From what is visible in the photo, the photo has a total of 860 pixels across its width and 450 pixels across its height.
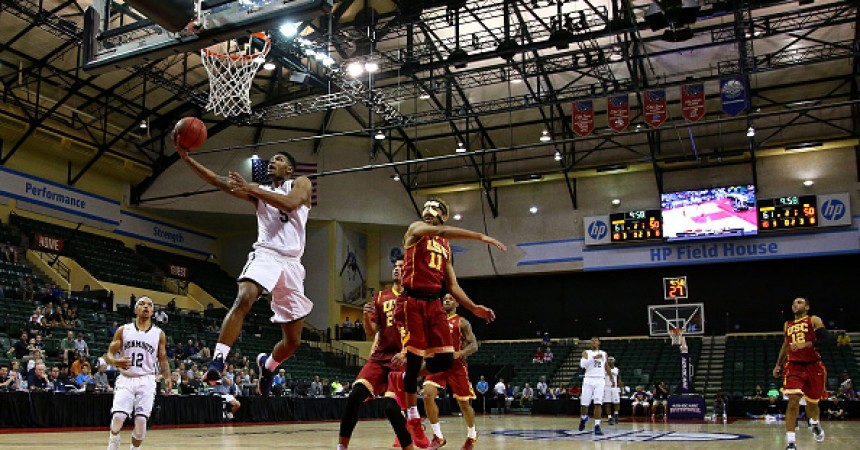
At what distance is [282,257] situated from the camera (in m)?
6.18

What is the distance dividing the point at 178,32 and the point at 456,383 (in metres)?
4.89

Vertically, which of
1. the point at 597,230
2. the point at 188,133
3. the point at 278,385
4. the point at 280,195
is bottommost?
the point at 278,385

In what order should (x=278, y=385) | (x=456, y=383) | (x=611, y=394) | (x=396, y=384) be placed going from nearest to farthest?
(x=396, y=384)
(x=456, y=383)
(x=611, y=394)
(x=278, y=385)

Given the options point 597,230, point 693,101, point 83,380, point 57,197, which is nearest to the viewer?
point 83,380

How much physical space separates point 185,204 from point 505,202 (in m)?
13.6

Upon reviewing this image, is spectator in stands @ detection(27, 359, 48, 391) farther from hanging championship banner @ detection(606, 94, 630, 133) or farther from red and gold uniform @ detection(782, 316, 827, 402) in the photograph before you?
hanging championship banner @ detection(606, 94, 630, 133)

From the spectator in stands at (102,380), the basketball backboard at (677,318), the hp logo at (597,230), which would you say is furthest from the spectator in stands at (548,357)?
the spectator in stands at (102,380)

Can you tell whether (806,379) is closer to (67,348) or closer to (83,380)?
(83,380)

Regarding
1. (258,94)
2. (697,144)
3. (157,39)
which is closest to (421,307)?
(157,39)

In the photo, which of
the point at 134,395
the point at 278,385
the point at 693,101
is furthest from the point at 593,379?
the point at 693,101

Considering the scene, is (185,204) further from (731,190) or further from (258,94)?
(731,190)

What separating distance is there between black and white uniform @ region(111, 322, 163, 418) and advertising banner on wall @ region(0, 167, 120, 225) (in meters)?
21.8

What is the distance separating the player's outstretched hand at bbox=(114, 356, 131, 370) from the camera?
802 centimetres

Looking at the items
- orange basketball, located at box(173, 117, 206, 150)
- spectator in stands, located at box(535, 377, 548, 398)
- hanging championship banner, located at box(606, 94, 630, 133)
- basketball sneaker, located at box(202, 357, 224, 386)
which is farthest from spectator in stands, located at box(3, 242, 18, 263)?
basketball sneaker, located at box(202, 357, 224, 386)
